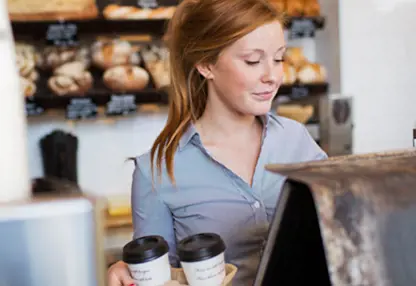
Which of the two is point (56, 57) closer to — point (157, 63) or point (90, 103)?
point (90, 103)

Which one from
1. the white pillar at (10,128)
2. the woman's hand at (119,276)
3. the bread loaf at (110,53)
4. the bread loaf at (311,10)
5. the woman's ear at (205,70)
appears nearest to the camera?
the white pillar at (10,128)

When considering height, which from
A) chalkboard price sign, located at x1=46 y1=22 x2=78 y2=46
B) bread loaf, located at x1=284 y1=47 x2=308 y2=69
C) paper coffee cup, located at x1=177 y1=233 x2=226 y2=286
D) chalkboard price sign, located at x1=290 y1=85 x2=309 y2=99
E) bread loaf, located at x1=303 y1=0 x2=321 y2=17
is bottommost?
paper coffee cup, located at x1=177 y1=233 x2=226 y2=286

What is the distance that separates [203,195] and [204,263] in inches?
18.9

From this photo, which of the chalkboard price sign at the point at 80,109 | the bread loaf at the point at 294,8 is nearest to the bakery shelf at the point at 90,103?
the chalkboard price sign at the point at 80,109

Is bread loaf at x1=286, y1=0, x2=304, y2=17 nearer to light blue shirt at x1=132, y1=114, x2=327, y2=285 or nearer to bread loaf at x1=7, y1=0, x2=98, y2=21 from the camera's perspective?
bread loaf at x1=7, y1=0, x2=98, y2=21

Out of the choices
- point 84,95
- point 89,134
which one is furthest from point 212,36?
point 89,134

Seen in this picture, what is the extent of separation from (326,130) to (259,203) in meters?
1.60

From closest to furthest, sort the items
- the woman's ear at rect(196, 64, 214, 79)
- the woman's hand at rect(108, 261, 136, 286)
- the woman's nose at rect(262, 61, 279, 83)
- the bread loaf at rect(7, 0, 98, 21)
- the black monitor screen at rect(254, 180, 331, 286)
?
the black monitor screen at rect(254, 180, 331, 286) → the woman's hand at rect(108, 261, 136, 286) → the woman's nose at rect(262, 61, 279, 83) → the woman's ear at rect(196, 64, 214, 79) → the bread loaf at rect(7, 0, 98, 21)

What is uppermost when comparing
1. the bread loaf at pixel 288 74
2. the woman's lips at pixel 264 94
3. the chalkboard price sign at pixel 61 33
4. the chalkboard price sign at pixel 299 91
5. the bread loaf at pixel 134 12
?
the bread loaf at pixel 134 12

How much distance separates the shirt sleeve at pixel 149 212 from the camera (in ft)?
3.71

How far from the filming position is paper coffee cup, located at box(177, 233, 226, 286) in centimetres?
65

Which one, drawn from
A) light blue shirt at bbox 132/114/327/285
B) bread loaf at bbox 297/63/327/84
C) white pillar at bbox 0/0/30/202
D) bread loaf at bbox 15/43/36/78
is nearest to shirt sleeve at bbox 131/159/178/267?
light blue shirt at bbox 132/114/327/285

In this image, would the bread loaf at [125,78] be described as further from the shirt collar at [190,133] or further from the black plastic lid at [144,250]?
the black plastic lid at [144,250]

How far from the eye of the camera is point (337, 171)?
1.84ft
